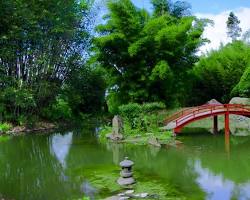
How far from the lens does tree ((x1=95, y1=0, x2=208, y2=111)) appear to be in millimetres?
25078

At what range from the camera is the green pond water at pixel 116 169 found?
444 inches

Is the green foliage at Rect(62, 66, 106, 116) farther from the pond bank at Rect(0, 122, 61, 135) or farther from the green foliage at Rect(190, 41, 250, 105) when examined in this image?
the green foliage at Rect(190, 41, 250, 105)

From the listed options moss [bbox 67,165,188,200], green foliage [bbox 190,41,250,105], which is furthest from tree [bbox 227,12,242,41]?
moss [bbox 67,165,188,200]

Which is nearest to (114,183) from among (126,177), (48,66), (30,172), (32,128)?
(126,177)

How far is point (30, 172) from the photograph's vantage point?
1459cm

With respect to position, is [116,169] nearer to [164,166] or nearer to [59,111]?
[164,166]

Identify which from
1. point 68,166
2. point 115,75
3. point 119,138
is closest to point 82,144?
point 119,138

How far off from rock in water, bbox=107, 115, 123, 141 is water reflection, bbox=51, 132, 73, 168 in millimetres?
2214

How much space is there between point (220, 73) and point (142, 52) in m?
9.59

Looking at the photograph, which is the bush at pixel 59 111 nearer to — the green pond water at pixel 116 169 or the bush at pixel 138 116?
the green pond water at pixel 116 169

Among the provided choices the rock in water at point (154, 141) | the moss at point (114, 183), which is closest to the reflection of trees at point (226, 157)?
the rock in water at point (154, 141)

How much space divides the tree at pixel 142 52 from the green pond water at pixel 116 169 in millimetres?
5009

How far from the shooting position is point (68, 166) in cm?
1541

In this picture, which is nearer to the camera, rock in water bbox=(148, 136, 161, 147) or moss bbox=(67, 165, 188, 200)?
moss bbox=(67, 165, 188, 200)
